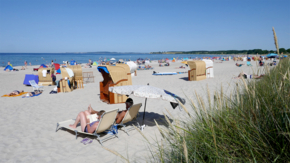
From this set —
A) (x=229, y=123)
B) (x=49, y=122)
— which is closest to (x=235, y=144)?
(x=229, y=123)

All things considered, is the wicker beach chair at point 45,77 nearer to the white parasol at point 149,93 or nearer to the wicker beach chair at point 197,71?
the wicker beach chair at point 197,71

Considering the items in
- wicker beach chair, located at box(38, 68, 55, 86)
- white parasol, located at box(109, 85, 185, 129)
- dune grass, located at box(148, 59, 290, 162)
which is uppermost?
dune grass, located at box(148, 59, 290, 162)

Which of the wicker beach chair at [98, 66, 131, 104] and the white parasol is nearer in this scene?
the white parasol

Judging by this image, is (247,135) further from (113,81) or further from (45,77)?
(45,77)

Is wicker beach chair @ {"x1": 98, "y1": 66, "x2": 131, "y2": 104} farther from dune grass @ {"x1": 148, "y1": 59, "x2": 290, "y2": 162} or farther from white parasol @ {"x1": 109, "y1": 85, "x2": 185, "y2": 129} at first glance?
dune grass @ {"x1": 148, "y1": 59, "x2": 290, "y2": 162}

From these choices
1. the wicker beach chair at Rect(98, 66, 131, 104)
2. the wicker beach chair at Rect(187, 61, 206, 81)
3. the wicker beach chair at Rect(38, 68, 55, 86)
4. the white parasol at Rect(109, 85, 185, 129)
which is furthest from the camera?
the wicker beach chair at Rect(38, 68, 55, 86)

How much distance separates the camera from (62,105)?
7688 mm

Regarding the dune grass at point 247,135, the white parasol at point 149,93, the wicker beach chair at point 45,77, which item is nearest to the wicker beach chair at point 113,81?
the white parasol at point 149,93

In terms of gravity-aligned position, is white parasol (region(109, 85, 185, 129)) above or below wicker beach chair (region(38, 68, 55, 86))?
above

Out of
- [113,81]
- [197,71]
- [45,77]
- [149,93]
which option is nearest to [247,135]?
[149,93]

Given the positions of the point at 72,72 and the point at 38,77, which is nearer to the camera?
the point at 72,72

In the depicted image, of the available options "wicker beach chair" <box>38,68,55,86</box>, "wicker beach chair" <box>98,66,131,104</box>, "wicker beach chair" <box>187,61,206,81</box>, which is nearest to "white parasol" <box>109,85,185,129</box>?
"wicker beach chair" <box>98,66,131,104</box>

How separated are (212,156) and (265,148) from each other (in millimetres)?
383

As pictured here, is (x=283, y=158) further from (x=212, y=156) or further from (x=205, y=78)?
(x=205, y=78)
